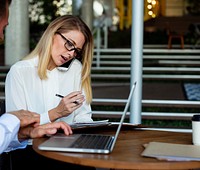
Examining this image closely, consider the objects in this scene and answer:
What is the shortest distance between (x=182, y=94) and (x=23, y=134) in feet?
18.8

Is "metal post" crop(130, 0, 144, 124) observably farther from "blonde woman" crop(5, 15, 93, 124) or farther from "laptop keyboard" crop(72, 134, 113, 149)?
"laptop keyboard" crop(72, 134, 113, 149)

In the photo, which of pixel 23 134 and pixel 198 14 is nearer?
pixel 23 134

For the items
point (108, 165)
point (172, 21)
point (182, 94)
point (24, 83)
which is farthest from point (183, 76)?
point (172, 21)

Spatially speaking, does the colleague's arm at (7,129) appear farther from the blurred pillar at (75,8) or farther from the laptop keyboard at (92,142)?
the blurred pillar at (75,8)

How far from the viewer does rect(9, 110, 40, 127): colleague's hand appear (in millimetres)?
2240

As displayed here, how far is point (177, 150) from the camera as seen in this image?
2090 mm

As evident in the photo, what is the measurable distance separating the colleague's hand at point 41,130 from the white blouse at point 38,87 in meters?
0.20

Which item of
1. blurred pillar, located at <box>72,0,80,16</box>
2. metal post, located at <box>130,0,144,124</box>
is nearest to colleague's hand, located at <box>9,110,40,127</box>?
metal post, located at <box>130,0,144,124</box>

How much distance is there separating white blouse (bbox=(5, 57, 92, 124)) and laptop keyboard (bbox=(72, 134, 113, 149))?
410 mm

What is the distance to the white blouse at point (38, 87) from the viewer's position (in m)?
2.70

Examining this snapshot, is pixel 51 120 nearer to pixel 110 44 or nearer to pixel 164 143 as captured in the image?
pixel 164 143

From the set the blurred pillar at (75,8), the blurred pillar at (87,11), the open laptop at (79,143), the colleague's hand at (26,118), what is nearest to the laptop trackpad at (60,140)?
the open laptop at (79,143)

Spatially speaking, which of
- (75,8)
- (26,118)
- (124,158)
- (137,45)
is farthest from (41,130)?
(75,8)

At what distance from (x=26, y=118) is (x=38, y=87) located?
522 millimetres
